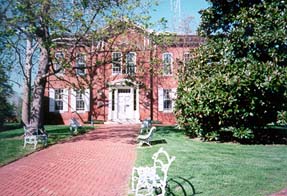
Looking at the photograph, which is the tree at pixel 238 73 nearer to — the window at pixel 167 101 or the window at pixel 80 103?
the window at pixel 167 101

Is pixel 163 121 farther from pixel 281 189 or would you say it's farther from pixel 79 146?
pixel 281 189

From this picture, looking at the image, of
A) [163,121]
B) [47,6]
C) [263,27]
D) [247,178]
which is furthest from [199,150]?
[163,121]

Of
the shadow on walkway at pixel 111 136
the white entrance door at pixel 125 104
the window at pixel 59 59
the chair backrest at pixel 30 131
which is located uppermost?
the window at pixel 59 59

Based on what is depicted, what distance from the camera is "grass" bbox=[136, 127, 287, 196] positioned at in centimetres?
625

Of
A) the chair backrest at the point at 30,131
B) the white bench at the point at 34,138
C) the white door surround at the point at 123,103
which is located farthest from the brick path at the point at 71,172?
the white door surround at the point at 123,103

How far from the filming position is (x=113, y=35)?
14.7 metres

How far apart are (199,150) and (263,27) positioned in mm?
6494

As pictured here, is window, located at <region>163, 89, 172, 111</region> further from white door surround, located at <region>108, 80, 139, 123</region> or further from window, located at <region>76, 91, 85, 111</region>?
window, located at <region>76, 91, 85, 111</region>

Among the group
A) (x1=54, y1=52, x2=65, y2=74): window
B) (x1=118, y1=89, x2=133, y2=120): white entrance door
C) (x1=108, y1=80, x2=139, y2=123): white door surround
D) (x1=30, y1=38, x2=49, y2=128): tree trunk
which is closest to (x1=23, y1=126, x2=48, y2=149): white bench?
(x1=30, y1=38, x2=49, y2=128): tree trunk

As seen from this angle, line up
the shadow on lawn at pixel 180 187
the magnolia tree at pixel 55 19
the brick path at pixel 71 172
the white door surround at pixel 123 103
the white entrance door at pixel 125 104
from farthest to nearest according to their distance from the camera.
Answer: the white entrance door at pixel 125 104
the white door surround at pixel 123 103
the magnolia tree at pixel 55 19
the brick path at pixel 71 172
the shadow on lawn at pixel 180 187

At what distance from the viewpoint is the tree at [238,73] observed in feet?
42.4

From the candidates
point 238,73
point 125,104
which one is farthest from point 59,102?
point 238,73

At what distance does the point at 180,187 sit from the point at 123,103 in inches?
768

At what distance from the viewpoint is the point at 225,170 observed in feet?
25.8
